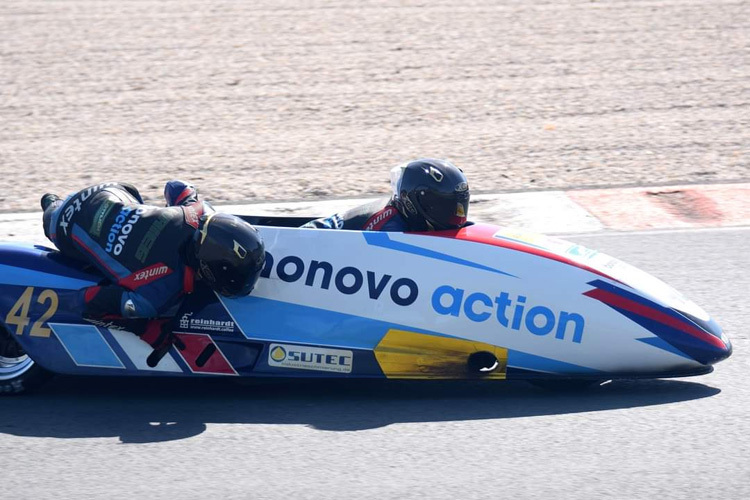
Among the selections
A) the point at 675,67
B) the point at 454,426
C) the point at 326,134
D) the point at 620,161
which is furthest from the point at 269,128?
the point at 454,426

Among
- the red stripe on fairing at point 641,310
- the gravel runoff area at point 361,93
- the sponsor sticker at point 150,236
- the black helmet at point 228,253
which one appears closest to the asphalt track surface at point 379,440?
the red stripe on fairing at point 641,310

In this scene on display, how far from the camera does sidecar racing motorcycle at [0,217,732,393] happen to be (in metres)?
5.41

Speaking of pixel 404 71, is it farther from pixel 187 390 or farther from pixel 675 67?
pixel 187 390

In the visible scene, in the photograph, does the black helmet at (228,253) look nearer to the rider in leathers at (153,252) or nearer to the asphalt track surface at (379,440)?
the rider in leathers at (153,252)

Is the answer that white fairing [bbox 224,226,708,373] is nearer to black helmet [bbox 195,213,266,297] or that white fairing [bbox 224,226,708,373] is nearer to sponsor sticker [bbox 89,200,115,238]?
black helmet [bbox 195,213,266,297]

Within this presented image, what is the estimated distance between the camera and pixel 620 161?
10281mm

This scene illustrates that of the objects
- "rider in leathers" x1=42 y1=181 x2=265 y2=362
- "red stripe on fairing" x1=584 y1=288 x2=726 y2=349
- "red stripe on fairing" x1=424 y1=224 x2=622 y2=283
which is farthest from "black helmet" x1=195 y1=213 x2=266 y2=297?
"red stripe on fairing" x1=584 y1=288 x2=726 y2=349

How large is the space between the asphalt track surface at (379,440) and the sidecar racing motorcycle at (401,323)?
163 millimetres

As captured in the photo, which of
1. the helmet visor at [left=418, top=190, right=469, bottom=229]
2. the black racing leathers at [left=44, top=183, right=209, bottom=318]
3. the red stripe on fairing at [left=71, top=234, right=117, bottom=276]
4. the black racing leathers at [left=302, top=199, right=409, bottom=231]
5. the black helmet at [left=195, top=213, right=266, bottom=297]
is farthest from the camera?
the black racing leathers at [left=302, top=199, right=409, bottom=231]

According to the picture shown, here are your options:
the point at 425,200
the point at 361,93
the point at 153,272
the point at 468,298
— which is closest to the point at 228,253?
the point at 153,272

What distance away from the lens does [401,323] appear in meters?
5.45

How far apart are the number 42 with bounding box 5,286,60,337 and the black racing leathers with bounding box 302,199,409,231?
1377 mm

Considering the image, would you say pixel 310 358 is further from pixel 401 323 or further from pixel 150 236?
pixel 150 236

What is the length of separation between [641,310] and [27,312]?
10.1ft
